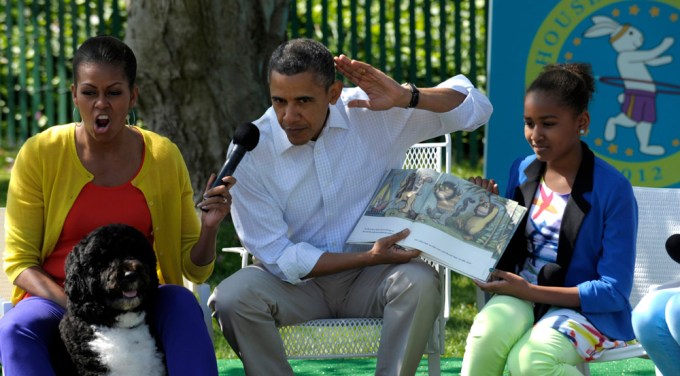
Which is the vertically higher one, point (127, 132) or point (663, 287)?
point (127, 132)

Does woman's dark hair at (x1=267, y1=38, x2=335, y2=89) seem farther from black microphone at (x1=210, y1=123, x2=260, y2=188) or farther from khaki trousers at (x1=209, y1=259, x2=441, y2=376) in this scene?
khaki trousers at (x1=209, y1=259, x2=441, y2=376)

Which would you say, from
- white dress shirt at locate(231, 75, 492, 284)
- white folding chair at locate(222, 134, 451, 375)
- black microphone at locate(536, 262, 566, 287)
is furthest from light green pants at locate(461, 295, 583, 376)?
white dress shirt at locate(231, 75, 492, 284)

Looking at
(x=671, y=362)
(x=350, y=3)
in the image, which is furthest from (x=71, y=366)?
(x=350, y=3)

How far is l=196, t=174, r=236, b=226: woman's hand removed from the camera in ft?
15.4

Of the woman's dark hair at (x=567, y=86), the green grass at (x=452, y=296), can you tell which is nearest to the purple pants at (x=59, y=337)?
the woman's dark hair at (x=567, y=86)

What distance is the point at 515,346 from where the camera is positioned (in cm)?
468

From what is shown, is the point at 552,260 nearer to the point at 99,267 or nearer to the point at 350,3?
the point at 99,267

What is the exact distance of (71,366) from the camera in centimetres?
443

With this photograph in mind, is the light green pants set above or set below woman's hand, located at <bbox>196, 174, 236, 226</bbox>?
below

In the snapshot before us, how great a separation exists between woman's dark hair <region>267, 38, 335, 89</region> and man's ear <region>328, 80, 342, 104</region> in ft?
0.09

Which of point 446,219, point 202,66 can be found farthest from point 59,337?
point 202,66

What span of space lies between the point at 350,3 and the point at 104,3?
236 cm

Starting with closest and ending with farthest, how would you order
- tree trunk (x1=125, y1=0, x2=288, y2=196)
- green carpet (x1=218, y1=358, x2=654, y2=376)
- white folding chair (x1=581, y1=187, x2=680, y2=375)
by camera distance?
1. white folding chair (x1=581, y1=187, x2=680, y2=375)
2. green carpet (x1=218, y1=358, x2=654, y2=376)
3. tree trunk (x1=125, y1=0, x2=288, y2=196)

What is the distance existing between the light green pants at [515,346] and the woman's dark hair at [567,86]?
843mm
